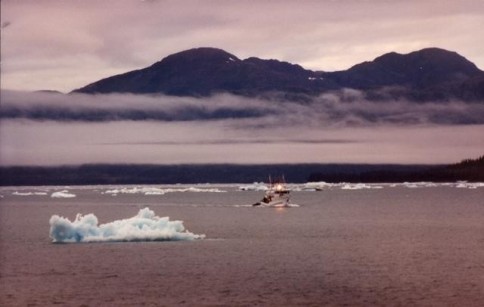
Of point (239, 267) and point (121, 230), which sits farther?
point (121, 230)

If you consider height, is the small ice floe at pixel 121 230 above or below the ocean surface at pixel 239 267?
above

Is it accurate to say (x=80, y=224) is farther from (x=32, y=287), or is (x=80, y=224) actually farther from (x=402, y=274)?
(x=402, y=274)

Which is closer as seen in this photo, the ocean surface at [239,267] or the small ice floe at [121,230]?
the ocean surface at [239,267]

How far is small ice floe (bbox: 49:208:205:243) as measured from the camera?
7112 cm

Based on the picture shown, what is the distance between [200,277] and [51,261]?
48.2ft

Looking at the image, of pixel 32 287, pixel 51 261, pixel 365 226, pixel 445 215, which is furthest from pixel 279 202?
pixel 32 287

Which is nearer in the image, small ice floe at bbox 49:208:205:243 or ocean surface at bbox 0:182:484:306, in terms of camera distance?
ocean surface at bbox 0:182:484:306

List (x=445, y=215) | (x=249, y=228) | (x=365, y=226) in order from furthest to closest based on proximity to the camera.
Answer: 1. (x=445, y=215)
2. (x=365, y=226)
3. (x=249, y=228)

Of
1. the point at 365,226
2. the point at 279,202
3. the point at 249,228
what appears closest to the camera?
the point at 249,228

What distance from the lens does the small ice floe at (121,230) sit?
233 ft

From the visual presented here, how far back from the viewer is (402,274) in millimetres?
54375

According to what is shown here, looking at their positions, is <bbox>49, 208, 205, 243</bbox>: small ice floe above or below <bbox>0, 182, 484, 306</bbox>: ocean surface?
above

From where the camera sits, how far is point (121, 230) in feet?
240

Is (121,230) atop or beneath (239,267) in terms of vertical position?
atop
